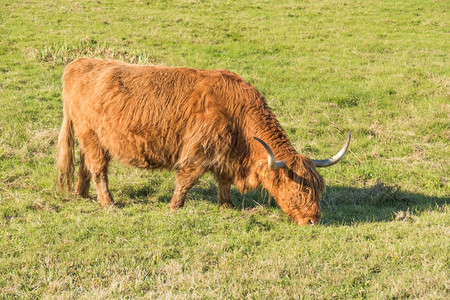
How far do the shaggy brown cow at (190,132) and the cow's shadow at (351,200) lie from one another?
0.48 metres

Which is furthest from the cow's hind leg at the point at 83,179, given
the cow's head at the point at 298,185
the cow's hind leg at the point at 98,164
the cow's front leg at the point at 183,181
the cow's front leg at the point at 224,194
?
the cow's head at the point at 298,185

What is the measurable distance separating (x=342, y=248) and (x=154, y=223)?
2.06m

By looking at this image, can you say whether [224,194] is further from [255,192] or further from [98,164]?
[98,164]

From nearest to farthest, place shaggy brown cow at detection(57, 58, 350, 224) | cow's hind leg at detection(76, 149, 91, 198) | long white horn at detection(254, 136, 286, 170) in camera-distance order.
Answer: long white horn at detection(254, 136, 286, 170), shaggy brown cow at detection(57, 58, 350, 224), cow's hind leg at detection(76, 149, 91, 198)

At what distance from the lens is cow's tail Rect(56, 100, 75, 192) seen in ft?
22.6

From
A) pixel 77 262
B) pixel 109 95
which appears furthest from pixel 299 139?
pixel 77 262

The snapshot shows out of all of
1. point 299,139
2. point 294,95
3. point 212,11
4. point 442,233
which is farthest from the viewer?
point 212,11

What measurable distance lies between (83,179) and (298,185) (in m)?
3.01

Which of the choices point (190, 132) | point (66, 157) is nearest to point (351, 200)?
point (190, 132)

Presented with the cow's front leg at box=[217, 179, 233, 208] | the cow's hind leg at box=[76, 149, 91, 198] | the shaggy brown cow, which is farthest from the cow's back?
the cow's front leg at box=[217, 179, 233, 208]

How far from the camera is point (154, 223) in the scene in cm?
576

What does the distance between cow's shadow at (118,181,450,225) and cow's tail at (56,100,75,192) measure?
806mm

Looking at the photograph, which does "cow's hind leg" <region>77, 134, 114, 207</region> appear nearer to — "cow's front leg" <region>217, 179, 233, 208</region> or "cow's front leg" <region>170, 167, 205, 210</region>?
"cow's front leg" <region>170, 167, 205, 210</region>

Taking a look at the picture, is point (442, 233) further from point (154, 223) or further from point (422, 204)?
point (154, 223)
